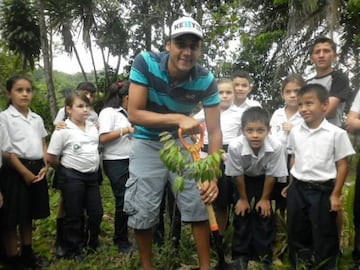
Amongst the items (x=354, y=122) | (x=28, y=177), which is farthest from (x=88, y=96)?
(x=354, y=122)

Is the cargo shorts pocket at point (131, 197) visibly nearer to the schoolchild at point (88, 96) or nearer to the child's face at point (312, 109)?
the child's face at point (312, 109)

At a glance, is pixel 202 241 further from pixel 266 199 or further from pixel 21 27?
pixel 21 27

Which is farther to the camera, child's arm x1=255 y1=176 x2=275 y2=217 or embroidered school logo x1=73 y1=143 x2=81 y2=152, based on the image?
embroidered school logo x1=73 y1=143 x2=81 y2=152

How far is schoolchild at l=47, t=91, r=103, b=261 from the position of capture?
146 inches

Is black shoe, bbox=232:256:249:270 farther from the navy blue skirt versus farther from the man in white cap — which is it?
the navy blue skirt

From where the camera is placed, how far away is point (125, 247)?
3932 millimetres

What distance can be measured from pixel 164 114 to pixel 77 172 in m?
1.43

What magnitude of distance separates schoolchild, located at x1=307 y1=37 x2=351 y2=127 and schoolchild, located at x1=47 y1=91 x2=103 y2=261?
2058 millimetres

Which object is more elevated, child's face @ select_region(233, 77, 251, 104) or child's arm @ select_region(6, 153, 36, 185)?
child's face @ select_region(233, 77, 251, 104)

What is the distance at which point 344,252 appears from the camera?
10.7ft

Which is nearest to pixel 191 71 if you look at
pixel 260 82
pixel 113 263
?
pixel 113 263

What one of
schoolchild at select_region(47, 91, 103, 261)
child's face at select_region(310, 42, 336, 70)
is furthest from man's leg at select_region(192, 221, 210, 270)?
child's face at select_region(310, 42, 336, 70)

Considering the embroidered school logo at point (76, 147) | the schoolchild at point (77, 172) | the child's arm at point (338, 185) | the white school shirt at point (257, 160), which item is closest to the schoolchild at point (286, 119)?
the white school shirt at point (257, 160)

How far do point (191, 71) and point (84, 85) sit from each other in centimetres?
231
